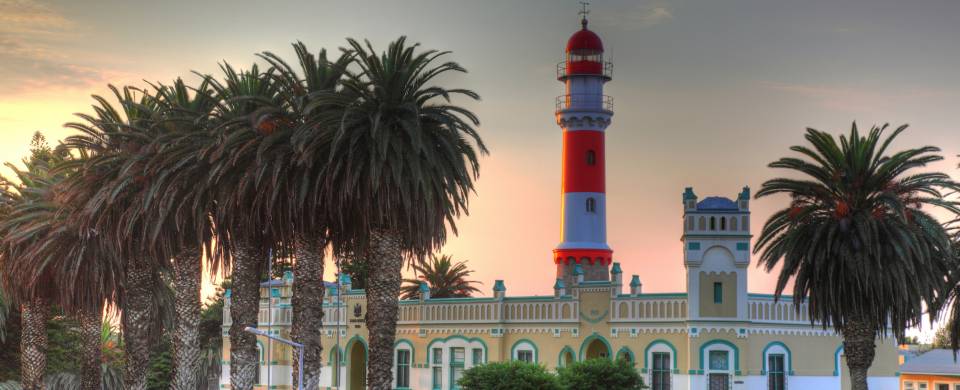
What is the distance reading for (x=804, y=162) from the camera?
49.5 m

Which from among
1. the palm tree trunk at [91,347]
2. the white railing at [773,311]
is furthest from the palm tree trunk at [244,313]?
the white railing at [773,311]

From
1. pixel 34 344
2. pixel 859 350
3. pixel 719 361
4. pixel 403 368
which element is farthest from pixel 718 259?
pixel 34 344

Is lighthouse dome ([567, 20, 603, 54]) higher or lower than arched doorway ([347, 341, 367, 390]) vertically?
higher

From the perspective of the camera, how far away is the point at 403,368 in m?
69.5

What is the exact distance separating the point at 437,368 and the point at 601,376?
1440 cm

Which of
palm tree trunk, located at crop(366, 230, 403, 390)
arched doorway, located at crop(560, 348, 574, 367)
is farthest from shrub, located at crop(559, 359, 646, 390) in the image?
palm tree trunk, located at crop(366, 230, 403, 390)

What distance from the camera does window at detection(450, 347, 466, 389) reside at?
65.9 m

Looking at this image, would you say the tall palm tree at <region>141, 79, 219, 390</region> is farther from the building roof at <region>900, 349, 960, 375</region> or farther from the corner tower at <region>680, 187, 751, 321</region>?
the building roof at <region>900, 349, 960, 375</region>

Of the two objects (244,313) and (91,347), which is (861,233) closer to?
(244,313)

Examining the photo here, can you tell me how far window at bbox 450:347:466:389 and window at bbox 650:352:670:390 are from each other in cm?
1164

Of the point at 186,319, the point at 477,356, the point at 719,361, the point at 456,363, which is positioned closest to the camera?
the point at 186,319

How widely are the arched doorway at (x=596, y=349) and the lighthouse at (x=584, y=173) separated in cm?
858

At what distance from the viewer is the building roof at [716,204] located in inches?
2260

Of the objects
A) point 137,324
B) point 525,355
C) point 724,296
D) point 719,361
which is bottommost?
point 719,361
